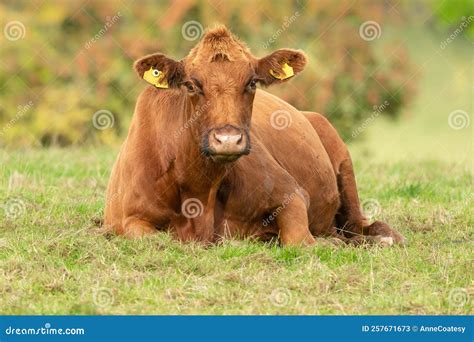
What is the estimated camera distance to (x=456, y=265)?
7180 mm

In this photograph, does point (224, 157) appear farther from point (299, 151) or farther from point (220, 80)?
point (299, 151)

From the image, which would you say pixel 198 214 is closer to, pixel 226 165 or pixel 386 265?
pixel 226 165

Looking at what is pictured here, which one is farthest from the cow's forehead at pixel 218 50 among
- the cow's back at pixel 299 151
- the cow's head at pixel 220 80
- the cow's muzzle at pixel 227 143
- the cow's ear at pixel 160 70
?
the cow's back at pixel 299 151

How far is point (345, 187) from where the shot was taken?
32.6ft

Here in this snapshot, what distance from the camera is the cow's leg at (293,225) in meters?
8.05

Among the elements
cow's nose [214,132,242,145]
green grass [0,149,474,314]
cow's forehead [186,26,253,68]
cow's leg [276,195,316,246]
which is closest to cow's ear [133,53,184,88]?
cow's forehead [186,26,253,68]

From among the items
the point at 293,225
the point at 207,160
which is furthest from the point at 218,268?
the point at 293,225

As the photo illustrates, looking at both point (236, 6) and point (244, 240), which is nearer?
point (244, 240)

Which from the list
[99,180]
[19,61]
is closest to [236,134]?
[99,180]

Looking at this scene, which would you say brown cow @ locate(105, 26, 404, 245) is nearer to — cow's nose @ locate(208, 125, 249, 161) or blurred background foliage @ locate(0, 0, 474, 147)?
cow's nose @ locate(208, 125, 249, 161)

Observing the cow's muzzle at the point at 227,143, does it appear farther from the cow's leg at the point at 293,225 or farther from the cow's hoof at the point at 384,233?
the cow's hoof at the point at 384,233

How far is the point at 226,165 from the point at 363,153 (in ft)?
31.1

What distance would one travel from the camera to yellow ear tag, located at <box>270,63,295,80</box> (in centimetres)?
807

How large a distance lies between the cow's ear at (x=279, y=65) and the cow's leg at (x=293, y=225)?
40.1 inches
